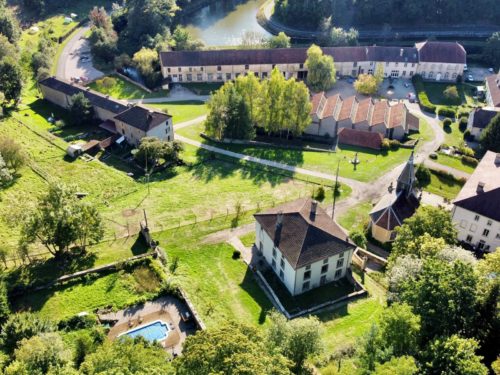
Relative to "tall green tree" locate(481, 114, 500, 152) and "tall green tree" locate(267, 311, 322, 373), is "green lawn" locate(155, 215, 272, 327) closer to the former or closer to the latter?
"tall green tree" locate(267, 311, 322, 373)

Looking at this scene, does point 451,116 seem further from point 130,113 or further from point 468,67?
point 130,113

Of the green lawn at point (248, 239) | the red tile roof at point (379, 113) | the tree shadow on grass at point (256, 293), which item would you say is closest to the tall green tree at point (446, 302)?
the tree shadow on grass at point (256, 293)

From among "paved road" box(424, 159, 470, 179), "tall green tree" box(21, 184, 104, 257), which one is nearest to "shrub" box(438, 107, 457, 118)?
"paved road" box(424, 159, 470, 179)

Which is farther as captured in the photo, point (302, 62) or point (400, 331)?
point (302, 62)

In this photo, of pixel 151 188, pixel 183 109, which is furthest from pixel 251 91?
pixel 151 188

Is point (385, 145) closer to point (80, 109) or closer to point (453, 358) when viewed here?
point (453, 358)

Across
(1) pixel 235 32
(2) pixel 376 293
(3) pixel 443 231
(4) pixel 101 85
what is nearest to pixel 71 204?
(2) pixel 376 293
